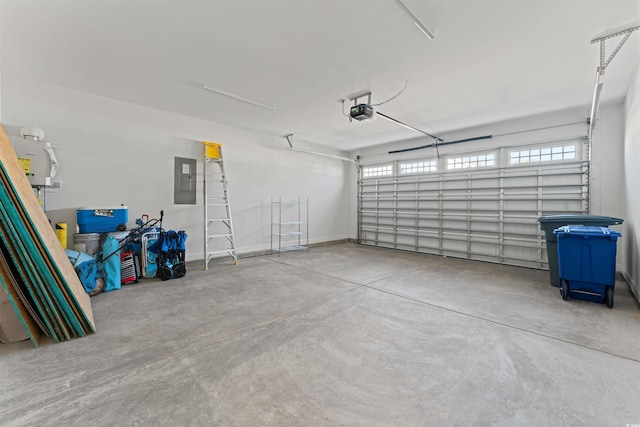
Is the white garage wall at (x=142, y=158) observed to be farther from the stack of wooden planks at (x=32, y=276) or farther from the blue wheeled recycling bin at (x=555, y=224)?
the blue wheeled recycling bin at (x=555, y=224)

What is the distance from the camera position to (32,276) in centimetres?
217

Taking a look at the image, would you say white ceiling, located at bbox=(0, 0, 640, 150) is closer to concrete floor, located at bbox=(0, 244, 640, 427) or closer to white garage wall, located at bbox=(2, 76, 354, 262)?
white garage wall, located at bbox=(2, 76, 354, 262)

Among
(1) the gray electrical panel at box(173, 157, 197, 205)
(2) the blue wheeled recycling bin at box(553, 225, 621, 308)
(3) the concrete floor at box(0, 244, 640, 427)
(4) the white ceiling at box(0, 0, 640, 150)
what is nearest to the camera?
(3) the concrete floor at box(0, 244, 640, 427)

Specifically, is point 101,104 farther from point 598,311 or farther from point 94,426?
point 598,311

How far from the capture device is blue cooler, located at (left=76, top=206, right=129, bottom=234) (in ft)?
12.2

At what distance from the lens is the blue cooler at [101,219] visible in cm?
372

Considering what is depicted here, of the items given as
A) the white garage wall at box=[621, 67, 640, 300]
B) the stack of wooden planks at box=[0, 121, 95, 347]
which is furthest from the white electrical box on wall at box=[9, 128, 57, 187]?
the white garage wall at box=[621, 67, 640, 300]

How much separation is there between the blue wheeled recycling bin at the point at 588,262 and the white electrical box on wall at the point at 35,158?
6871 mm

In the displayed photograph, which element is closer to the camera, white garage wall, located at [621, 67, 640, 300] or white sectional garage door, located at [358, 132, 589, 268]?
white garage wall, located at [621, 67, 640, 300]

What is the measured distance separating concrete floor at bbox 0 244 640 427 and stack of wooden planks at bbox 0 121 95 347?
0.18m

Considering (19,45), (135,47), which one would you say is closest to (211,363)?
(135,47)

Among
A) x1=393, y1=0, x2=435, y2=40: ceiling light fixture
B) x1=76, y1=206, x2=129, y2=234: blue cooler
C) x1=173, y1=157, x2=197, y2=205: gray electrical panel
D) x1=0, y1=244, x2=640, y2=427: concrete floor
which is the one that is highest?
x1=393, y1=0, x2=435, y2=40: ceiling light fixture

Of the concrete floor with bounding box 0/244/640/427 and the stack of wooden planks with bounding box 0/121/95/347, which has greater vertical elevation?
the stack of wooden planks with bounding box 0/121/95/347

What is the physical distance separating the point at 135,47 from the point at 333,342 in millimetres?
3797
